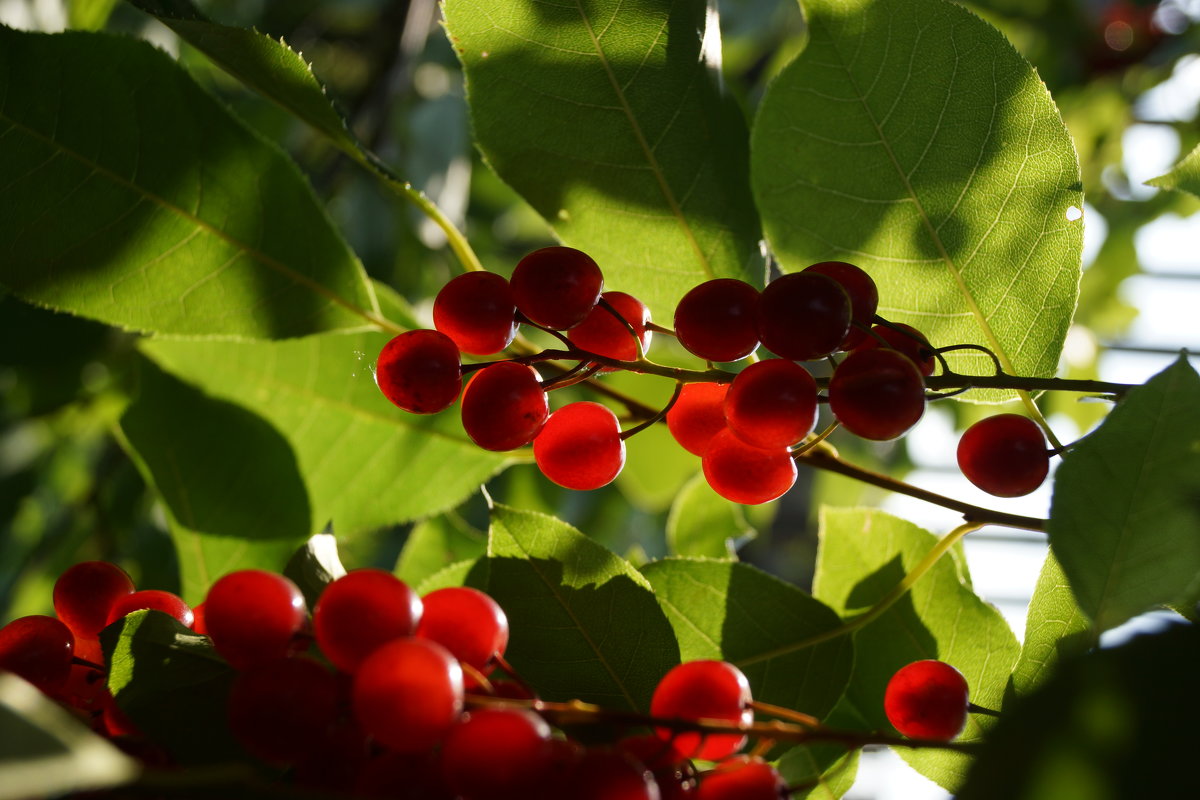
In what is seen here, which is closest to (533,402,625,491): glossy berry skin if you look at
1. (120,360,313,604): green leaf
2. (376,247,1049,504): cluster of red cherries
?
(376,247,1049,504): cluster of red cherries

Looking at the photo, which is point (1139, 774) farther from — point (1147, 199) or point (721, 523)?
point (1147, 199)

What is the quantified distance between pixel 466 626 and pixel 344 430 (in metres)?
0.49

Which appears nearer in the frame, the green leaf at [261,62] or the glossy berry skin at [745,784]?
the glossy berry skin at [745,784]

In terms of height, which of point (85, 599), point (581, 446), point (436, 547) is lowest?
point (436, 547)

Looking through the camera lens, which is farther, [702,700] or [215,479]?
[215,479]

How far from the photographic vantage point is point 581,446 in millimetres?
565

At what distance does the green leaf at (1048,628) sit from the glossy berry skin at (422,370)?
1.12ft

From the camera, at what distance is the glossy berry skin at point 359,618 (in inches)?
16.0

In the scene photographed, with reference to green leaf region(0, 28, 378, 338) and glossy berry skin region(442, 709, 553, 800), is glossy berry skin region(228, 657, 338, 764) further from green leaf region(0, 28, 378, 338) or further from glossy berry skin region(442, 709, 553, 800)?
green leaf region(0, 28, 378, 338)

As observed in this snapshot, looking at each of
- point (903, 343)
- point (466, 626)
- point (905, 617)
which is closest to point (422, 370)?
point (466, 626)

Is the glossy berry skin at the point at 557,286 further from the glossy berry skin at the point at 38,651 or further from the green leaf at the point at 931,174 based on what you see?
the glossy berry skin at the point at 38,651

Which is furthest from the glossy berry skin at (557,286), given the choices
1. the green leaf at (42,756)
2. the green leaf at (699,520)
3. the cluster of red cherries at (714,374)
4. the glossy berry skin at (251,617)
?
the green leaf at (699,520)

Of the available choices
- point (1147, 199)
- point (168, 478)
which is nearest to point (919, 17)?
point (168, 478)

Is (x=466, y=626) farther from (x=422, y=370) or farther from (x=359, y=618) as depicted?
(x=422, y=370)
